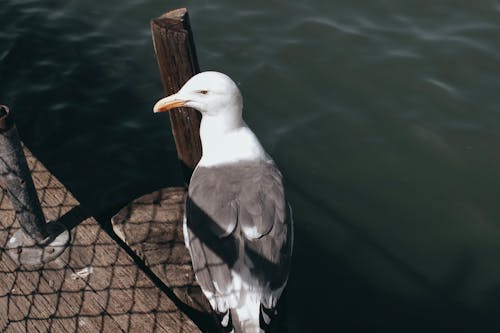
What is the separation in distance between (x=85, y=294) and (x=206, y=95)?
1.63 m

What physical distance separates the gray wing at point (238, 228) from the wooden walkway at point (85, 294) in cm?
39

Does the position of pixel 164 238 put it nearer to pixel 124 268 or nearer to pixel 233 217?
pixel 124 268

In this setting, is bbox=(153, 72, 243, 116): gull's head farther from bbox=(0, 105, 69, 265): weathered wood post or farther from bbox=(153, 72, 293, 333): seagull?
bbox=(0, 105, 69, 265): weathered wood post

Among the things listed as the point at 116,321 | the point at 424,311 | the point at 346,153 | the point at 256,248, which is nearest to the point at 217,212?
the point at 256,248

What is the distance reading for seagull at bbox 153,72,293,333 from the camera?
11.6 ft

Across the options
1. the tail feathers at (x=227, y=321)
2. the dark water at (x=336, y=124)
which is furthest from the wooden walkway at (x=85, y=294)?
the dark water at (x=336, y=124)

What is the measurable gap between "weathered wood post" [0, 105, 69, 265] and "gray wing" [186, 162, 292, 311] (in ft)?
3.38

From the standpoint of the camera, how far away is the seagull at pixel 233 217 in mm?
3533

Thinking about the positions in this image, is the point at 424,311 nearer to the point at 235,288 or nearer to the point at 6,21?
the point at 235,288

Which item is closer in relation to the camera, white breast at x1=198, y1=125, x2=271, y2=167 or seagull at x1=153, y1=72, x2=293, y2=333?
seagull at x1=153, y1=72, x2=293, y2=333

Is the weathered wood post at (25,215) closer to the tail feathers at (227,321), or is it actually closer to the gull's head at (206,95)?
the gull's head at (206,95)

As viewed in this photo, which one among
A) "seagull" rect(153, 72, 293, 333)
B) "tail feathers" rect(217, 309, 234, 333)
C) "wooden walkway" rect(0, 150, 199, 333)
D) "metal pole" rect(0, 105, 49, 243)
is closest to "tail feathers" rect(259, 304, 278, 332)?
"seagull" rect(153, 72, 293, 333)

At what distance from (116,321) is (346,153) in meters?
3.23

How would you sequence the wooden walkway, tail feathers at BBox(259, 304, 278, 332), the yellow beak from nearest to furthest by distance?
tail feathers at BBox(259, 304, 278, 332), the wooden walkway, the yellow beak
